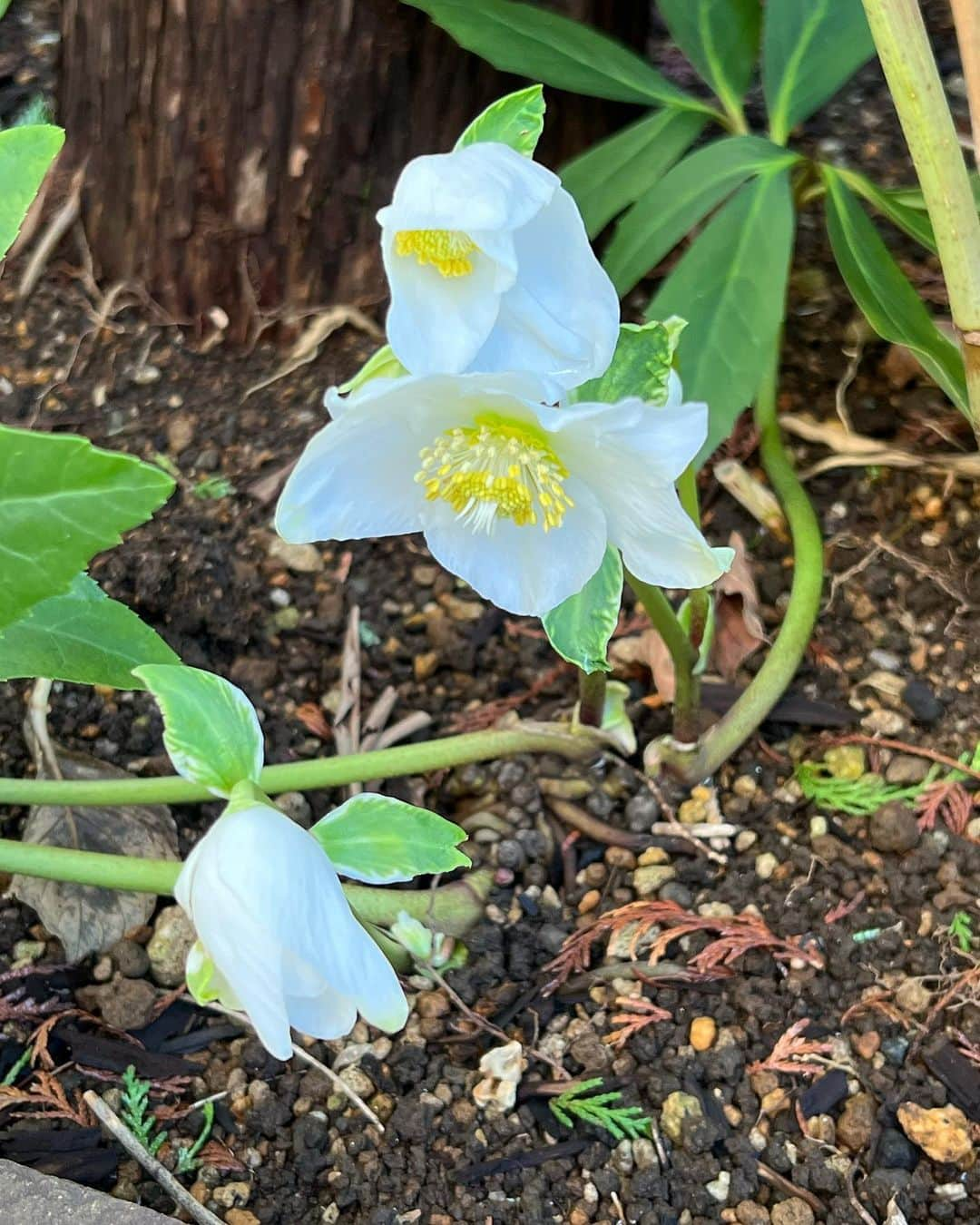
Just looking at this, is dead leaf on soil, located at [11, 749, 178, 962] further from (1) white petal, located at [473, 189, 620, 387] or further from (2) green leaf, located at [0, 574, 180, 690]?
(1) white petal, located at [473, 189, 620, 387]

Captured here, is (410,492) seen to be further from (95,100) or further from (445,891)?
(95,100)

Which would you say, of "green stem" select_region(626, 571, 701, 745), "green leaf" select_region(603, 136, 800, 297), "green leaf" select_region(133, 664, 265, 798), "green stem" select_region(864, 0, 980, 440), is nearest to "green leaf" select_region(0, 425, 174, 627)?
"green leaf" select_region(133, 664, 265, 798)

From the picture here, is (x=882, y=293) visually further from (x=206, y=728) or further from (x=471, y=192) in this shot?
(x=206, y=728)

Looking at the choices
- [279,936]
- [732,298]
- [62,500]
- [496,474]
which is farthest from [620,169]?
[279,936]

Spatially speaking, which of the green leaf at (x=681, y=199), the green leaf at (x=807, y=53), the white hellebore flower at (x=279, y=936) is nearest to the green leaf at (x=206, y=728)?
the white hellebore flower at (x=279, y=936)

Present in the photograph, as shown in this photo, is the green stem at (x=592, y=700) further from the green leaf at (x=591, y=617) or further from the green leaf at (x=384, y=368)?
the green leaf at (x=384, y=368)

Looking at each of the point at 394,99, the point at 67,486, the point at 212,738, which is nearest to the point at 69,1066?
the point at 212,738

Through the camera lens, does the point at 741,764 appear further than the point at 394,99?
No
